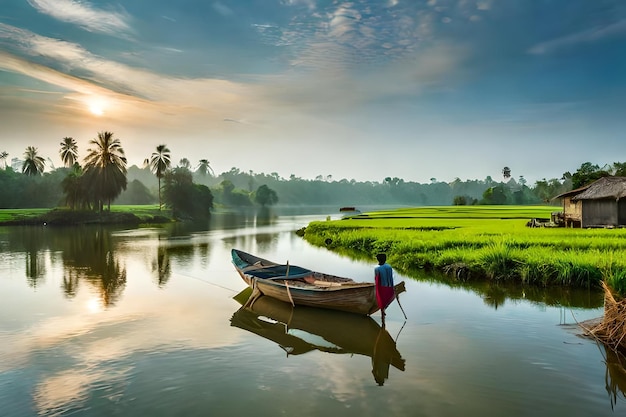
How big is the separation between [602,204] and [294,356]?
3279 cm

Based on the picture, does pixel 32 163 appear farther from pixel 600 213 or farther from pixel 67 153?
pixel 600 213

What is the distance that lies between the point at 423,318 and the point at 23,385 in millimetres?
10744

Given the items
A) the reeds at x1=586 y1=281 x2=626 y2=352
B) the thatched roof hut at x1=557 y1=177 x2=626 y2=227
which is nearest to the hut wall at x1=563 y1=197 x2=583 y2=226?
the thatched roof hut at x1=557 y1=177 x2=626 y2=227

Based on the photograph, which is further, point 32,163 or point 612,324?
point 32,163

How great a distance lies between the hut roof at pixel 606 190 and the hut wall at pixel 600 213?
0.64 metres

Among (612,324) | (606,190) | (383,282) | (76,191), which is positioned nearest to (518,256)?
(612,324)

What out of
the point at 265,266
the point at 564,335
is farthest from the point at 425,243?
the point at 564,335

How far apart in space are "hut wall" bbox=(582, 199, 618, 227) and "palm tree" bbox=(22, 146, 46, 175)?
97113 mm

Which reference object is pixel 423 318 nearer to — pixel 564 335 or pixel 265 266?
pixel 564 335

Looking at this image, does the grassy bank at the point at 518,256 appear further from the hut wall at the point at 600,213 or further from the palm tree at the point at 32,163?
→ the palm tree at the point at 32,163

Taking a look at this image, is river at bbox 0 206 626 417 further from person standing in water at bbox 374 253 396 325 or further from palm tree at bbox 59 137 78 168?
palm tree at bbox 59 137 78 168

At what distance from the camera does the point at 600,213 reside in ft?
113

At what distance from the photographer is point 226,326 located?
1365 centimetres

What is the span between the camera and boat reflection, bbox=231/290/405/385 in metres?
11.1
